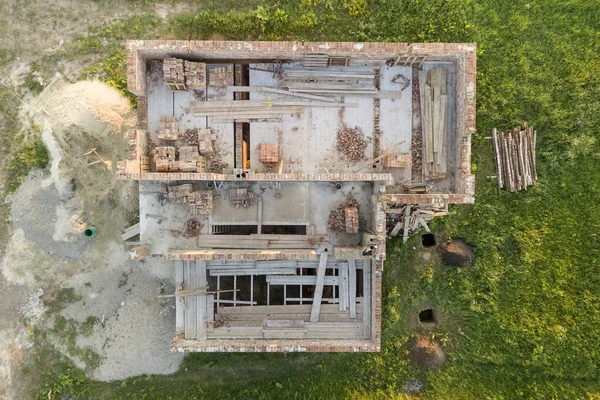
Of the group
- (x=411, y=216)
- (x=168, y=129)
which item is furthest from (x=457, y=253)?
(x=168, y=129)

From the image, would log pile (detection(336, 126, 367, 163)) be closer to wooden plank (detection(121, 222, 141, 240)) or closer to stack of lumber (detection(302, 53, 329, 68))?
stack of lumber (detection(302, 53, 329, 68))

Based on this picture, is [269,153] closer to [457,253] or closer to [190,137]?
[190,137]

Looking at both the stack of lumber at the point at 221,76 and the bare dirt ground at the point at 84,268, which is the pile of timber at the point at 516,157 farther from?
the bare dirt ground at the point at 84,268

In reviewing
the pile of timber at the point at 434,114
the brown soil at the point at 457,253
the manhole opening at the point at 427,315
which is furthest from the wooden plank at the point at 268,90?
the manhole opening at the point at 427,315

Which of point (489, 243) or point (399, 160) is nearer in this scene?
point (399, 160)

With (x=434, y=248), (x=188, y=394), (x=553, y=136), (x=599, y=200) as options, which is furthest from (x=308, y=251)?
(x=599, y=200)

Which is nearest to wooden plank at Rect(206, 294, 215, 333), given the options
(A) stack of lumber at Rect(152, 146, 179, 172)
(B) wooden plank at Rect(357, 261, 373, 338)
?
(A) stack of lumber at Rect(152, 146, 179, 172)

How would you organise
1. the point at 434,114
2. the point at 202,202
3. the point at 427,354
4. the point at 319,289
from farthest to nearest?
the point at 427,354 < the point at 319,289 < the point at 434,114 < the point at 202,202
